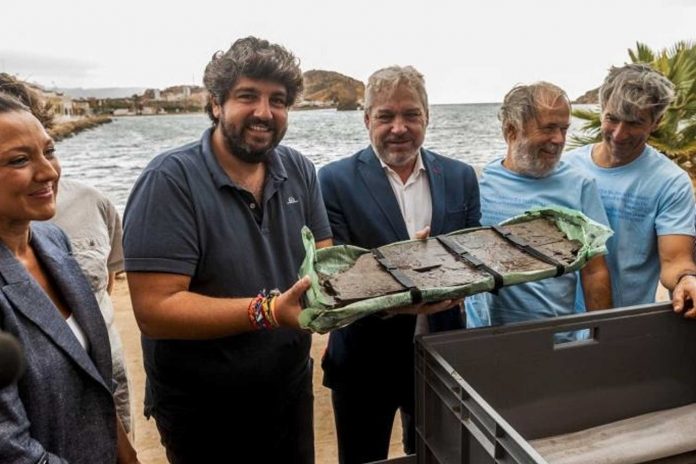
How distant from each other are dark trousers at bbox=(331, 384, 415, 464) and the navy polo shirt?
356 mm

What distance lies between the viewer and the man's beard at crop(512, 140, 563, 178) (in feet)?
6.41

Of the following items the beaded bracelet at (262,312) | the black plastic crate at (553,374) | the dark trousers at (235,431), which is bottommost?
the dark trousers at (235,431)

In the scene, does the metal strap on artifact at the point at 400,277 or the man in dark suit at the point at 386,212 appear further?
the man in dark suit at the point at 386,212

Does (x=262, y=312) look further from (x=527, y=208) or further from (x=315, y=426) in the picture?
(x=315, y=426)

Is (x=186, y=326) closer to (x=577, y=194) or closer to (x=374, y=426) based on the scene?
(x=374, y=426)

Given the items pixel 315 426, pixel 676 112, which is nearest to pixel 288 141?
pixel 676 112

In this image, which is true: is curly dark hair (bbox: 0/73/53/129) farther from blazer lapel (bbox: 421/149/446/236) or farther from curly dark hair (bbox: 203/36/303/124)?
blazer lapel (bbox: 421/149/446/236)

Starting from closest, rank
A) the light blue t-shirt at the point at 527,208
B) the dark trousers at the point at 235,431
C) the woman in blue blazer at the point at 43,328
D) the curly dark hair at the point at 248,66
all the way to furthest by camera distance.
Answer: the woman in blue blazer at the point at 43,328 → the curly dark hair at the point at 248,66 → the dark trousers at the point at 235,431 → the light blue t-shirt at the point at 527,208

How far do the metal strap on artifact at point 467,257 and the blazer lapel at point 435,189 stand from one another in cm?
36

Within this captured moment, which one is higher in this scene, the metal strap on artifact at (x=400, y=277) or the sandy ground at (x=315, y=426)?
the metal strap on artifact at (x=400, y=277)

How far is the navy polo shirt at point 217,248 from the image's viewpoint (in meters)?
1.39

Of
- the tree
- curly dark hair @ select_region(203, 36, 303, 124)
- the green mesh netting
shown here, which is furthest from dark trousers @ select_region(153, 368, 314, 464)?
the tree

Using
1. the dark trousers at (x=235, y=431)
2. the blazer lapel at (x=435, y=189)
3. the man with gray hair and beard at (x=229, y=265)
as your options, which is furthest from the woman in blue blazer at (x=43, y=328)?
the blazer lapel at (x=435, y=189)

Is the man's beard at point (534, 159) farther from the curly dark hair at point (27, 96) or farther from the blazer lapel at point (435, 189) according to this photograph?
the curly dark hair at point (27, 96)
